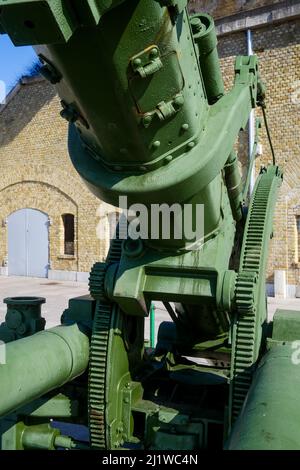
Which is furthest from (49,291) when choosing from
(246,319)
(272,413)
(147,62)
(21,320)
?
(272,413)

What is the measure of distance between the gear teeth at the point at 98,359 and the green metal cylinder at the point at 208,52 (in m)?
1.33

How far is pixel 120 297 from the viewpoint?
129 inches

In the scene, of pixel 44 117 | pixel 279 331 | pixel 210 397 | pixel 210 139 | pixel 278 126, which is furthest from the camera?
pixel 44 117

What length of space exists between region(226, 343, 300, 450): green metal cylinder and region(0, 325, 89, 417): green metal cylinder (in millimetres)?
1216

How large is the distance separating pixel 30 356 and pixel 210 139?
1566 millimetres

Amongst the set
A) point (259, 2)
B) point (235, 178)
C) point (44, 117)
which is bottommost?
point (235, 178)

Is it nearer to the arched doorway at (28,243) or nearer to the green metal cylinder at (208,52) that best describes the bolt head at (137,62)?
the green metal cylinder at (208,52)

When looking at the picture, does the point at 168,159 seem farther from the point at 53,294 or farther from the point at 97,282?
the point at 53,294

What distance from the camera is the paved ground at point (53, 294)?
1032 cm

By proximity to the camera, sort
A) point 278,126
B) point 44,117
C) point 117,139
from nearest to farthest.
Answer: point 117,139 → point 278,126 → point 44,117

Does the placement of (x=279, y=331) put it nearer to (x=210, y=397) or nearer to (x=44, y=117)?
(x=210, y=397)

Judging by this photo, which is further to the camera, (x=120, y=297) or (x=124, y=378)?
(x=124, y=378)
